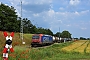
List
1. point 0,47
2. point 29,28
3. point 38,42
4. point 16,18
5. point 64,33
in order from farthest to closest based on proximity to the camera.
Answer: point 64,33, point 29,28, point 16,18, point 38,42, point 0,47

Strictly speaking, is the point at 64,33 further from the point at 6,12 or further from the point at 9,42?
the point at 9,42

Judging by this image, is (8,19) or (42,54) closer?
(42,54)

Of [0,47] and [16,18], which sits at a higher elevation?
[16,18]

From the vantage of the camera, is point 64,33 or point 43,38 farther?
point 64,33

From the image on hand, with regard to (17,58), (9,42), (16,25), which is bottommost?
(17,58)

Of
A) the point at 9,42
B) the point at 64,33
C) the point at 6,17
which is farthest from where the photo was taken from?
the point at 64,33

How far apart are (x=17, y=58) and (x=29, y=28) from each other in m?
112

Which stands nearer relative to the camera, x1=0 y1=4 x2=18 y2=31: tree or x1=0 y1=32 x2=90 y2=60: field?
x1=0 y1=32 x2=90 y2=60: field

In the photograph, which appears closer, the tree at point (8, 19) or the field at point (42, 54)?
the field at point (42, 54)

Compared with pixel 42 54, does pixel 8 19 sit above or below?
above

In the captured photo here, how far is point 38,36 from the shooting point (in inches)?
2018

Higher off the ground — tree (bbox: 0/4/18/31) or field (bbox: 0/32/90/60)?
tree (bbox: 0/4/18/31)

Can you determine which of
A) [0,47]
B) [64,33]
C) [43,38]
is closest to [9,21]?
[43,38]

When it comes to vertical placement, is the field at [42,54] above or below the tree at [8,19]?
below
